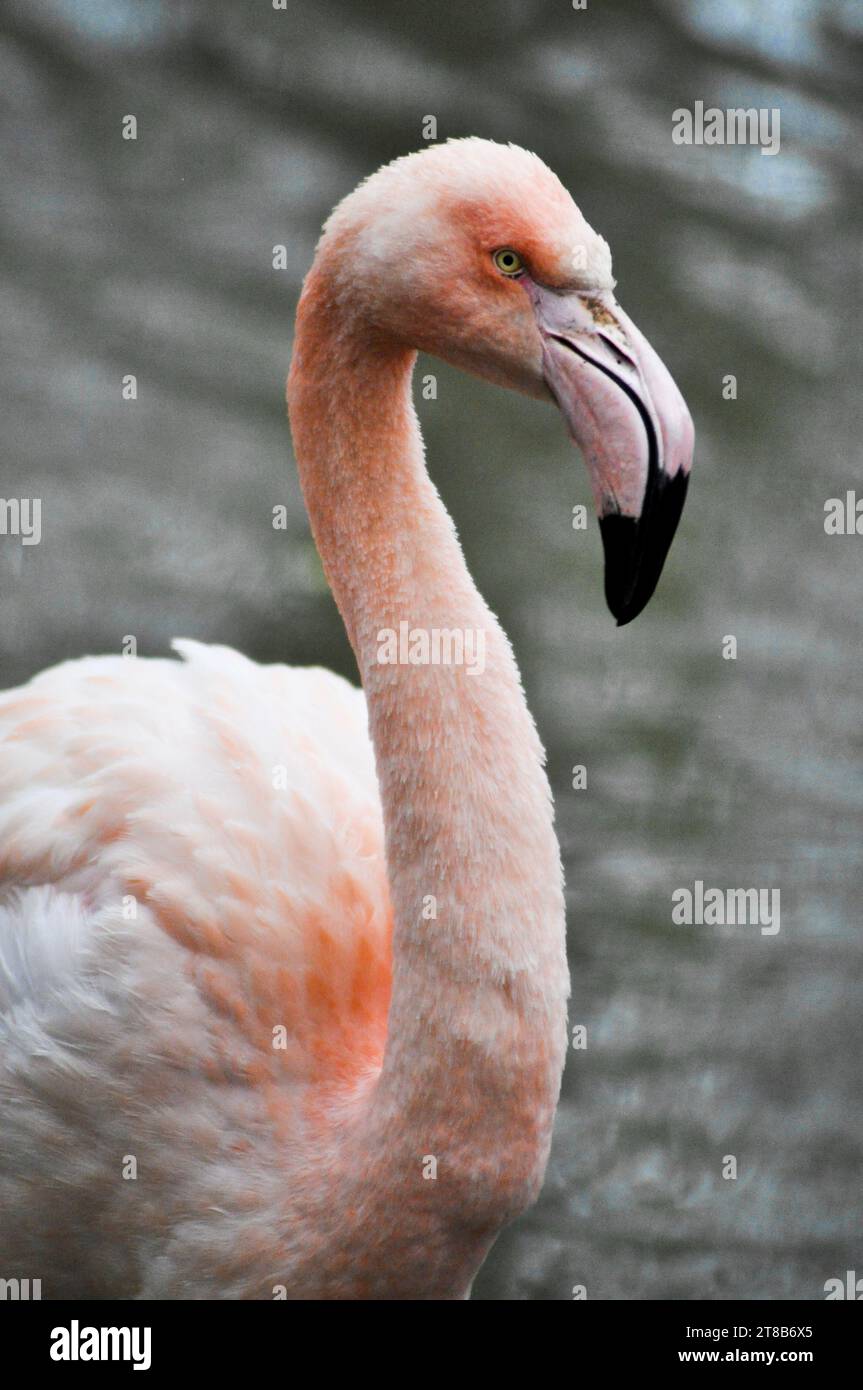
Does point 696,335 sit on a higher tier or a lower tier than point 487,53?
lower

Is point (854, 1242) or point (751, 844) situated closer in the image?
point (854, 1242)

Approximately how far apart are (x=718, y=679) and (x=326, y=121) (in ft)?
6.57

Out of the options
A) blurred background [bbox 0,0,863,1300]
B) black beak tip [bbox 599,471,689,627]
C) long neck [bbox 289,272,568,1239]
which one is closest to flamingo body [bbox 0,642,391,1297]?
long neck [bbox 289,272,568,1239]

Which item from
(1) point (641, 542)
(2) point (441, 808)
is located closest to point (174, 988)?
(2) point (441, 808)

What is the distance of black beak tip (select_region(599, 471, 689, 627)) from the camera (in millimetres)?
1472

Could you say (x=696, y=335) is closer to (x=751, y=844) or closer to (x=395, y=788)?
(x=751, y=844)

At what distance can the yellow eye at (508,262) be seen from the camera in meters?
1.55

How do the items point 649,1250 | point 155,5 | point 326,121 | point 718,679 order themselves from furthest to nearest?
point 326,121 < point 155,5 < point 718,679 < point 649,1250

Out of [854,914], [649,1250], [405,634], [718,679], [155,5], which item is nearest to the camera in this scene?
[405,634]

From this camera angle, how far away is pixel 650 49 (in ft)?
14.7

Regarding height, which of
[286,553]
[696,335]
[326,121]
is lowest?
[286,553]

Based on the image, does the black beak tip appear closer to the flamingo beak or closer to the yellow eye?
the flamingo beak

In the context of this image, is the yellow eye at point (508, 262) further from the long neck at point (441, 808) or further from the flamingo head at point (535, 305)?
the long neck at point (441, 808)

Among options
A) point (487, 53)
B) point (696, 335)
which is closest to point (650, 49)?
point (487, 53)
